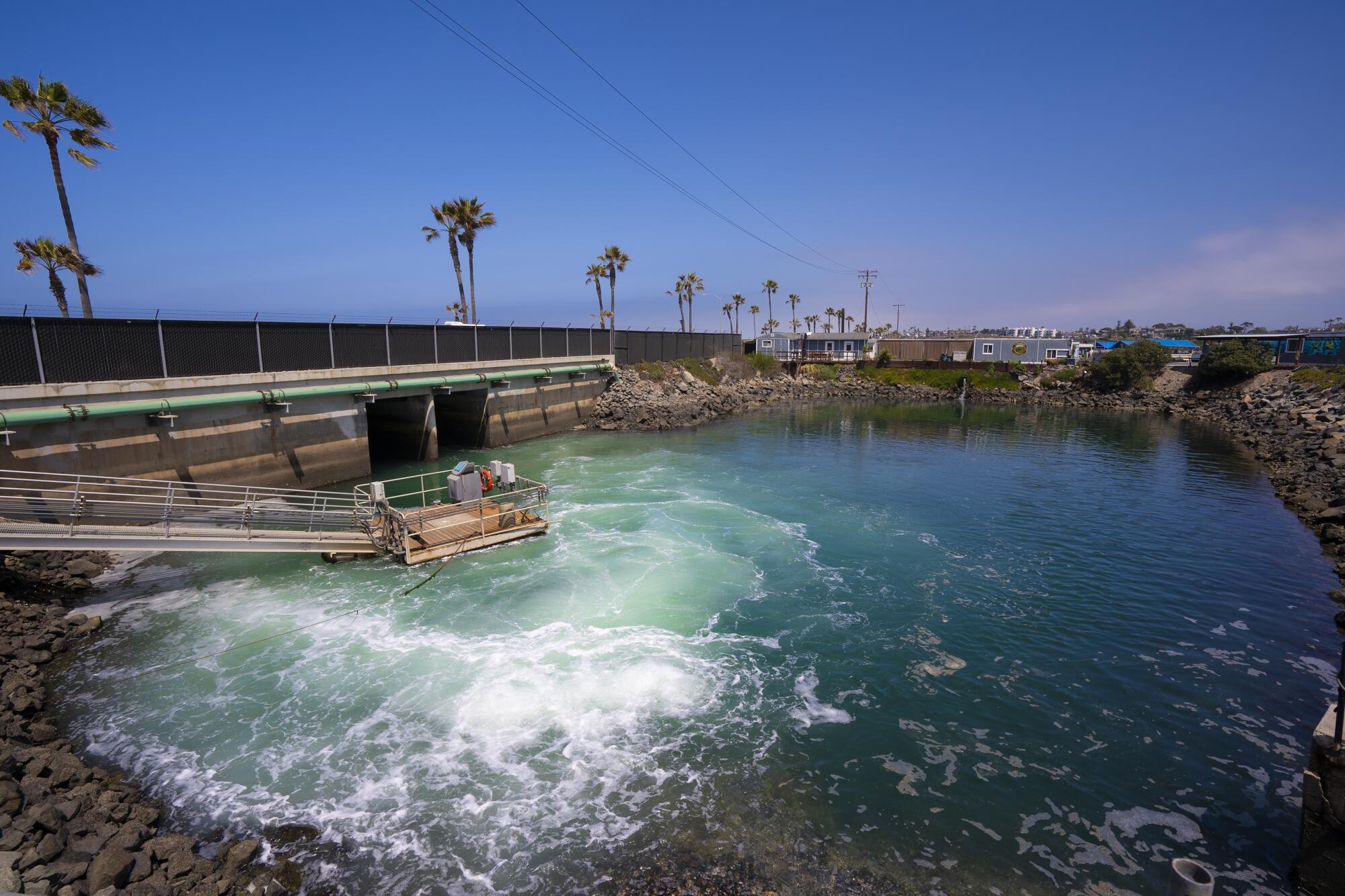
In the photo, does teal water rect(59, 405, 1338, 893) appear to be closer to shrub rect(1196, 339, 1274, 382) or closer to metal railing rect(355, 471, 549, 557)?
metal railing rect(355, 471, 549, 557)

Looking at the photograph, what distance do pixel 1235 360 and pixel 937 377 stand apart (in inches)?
1250

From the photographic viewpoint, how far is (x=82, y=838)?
773 centimetres

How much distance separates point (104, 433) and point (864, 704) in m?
26.1

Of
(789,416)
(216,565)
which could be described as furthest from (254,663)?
(789,416)

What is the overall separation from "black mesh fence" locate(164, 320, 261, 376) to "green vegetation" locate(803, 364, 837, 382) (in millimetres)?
76686

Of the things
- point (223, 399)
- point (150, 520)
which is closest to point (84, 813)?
point (150, 520)

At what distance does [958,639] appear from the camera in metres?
14.7

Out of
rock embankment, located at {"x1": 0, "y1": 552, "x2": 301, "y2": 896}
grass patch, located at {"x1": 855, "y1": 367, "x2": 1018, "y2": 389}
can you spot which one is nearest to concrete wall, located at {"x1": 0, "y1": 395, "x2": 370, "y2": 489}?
rock embankment, located at {"x1": 0, "y1": 552, "x2": 301, "y2": 896}

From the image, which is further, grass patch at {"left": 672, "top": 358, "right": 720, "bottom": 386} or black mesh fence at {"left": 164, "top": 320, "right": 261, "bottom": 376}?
grass patch at {"left": 672, "top": 358, "right": 720, "bottom": 386}

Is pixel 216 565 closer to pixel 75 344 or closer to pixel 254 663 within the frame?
pixel 254 663

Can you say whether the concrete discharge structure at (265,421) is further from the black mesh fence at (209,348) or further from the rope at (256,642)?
the rope at (256,642)

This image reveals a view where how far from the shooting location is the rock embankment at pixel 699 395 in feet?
166

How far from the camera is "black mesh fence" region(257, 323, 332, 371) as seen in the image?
26625mm

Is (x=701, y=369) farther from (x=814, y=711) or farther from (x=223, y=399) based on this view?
(x=814, y=711)
